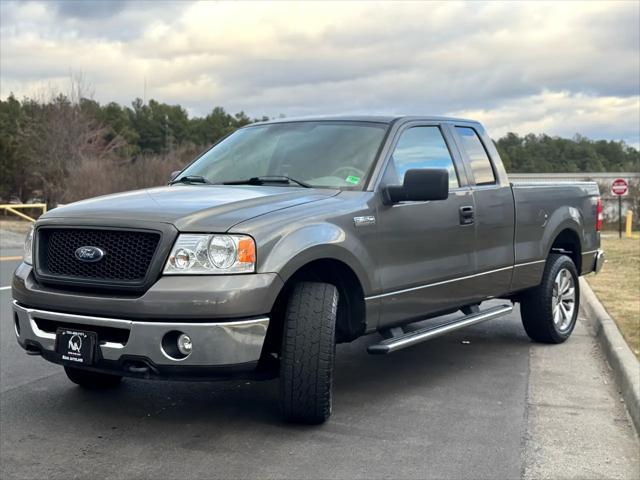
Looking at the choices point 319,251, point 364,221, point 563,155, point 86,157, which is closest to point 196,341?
point 319,251

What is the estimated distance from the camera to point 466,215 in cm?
597

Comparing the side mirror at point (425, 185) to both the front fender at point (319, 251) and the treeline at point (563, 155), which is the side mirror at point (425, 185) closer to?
the front fender at point (319, 251)

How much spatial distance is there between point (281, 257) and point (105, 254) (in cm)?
95

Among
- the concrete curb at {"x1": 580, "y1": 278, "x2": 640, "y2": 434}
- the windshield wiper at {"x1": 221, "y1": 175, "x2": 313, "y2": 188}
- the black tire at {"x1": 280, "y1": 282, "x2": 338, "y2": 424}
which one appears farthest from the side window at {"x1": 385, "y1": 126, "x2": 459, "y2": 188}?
the concrete curb at {"x1": 580, "y1": 278, "x2": 640, "y2": 434}

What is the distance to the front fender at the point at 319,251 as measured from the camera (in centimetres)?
436

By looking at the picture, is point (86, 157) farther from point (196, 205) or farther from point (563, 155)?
point (196, 205)

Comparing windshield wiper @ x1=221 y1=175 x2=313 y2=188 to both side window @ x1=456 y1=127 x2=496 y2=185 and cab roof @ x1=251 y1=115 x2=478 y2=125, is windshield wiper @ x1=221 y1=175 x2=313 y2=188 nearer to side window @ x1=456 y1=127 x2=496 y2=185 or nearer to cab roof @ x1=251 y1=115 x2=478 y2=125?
cab roof @ x1=251 y1=115 x2=478 y2=125

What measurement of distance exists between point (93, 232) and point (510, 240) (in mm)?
3537

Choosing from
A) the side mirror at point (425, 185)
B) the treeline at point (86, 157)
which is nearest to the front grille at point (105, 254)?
the side mirror at point (425, 185)

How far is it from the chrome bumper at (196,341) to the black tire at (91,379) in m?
1.15

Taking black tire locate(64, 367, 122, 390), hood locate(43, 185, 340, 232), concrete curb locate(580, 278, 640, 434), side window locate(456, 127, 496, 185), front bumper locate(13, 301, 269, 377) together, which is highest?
side window locate(456, 127, 496, 185)

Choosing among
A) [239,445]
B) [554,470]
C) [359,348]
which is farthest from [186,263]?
[359,348]

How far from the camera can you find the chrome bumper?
4.11 m

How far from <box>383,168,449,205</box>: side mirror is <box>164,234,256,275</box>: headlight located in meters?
1.35
